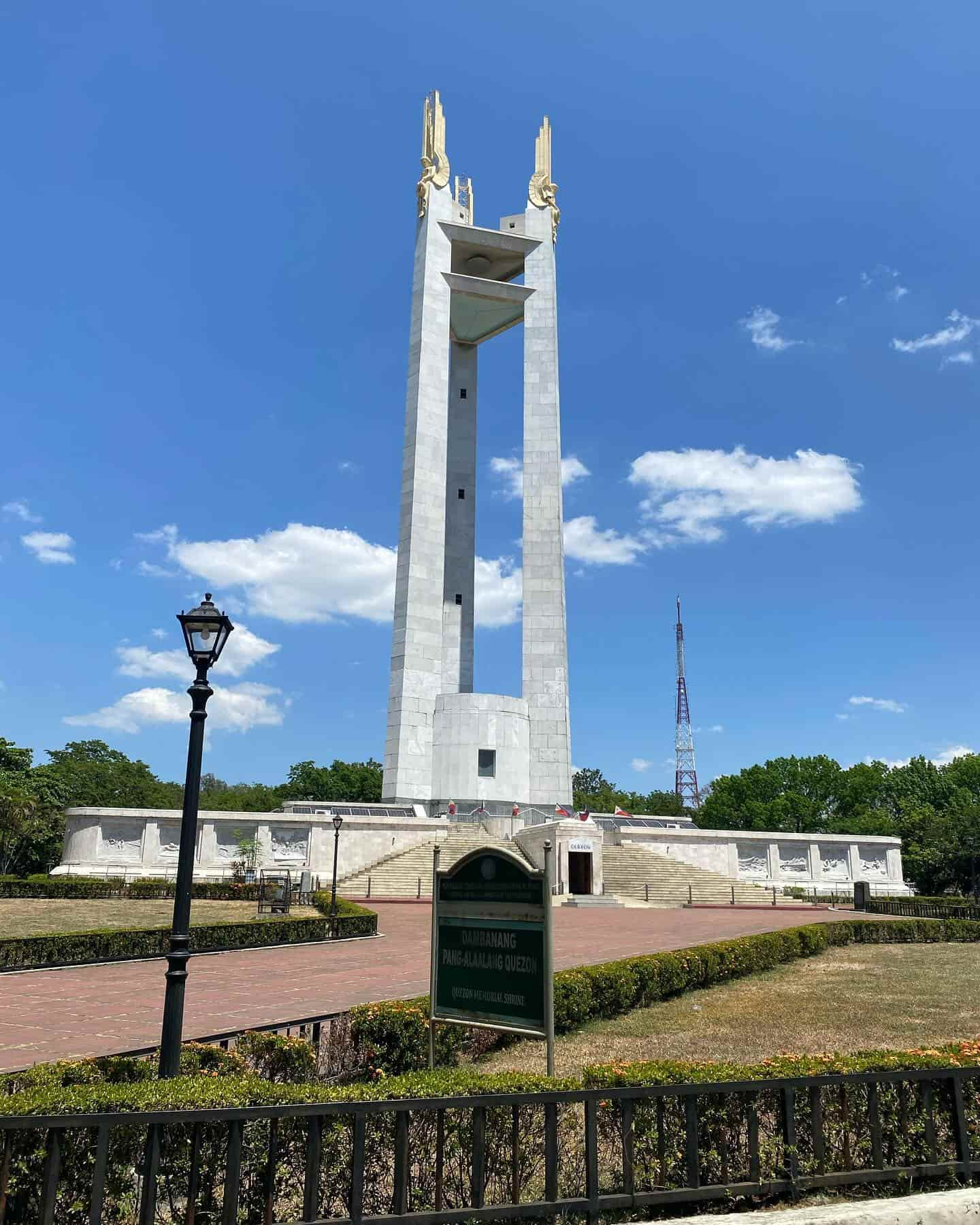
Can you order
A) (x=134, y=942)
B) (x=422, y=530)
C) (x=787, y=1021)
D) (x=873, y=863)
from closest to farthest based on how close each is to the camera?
(x=787, y=1021) < (x=134, y=942) < (x=873, y=863) < (x=422, y=530)

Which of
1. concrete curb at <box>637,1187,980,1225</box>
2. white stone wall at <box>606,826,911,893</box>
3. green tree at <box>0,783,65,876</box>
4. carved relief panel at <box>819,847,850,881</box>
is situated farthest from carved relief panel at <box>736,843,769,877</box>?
concrete curb at <box>637,1187,980,1225</box>

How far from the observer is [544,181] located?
60.1 meters

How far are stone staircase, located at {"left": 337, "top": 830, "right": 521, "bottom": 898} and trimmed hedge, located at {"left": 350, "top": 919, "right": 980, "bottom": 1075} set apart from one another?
15.1 metres

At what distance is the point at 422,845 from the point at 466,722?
9950mm

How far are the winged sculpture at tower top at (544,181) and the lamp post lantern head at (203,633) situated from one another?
185 feet

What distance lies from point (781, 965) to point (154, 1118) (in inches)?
646

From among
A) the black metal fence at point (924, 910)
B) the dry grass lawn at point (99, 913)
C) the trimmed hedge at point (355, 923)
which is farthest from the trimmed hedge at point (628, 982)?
the dry grass lawn at point (99, 913)

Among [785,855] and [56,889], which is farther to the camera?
[785,855]

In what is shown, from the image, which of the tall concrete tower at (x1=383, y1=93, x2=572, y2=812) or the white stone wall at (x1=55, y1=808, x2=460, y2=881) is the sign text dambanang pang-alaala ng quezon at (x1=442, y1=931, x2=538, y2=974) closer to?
the white stone wall at (x1=55, y1=808, x2=460, y2=881)

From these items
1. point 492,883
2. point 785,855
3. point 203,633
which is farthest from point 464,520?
point 492,883

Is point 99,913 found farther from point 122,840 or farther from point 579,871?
point 579,871

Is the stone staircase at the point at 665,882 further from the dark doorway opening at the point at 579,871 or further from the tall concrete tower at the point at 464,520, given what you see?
the tall concrete tower at the point at 464,520

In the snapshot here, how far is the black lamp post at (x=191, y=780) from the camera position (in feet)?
23.2

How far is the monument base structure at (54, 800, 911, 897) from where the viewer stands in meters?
38.2
